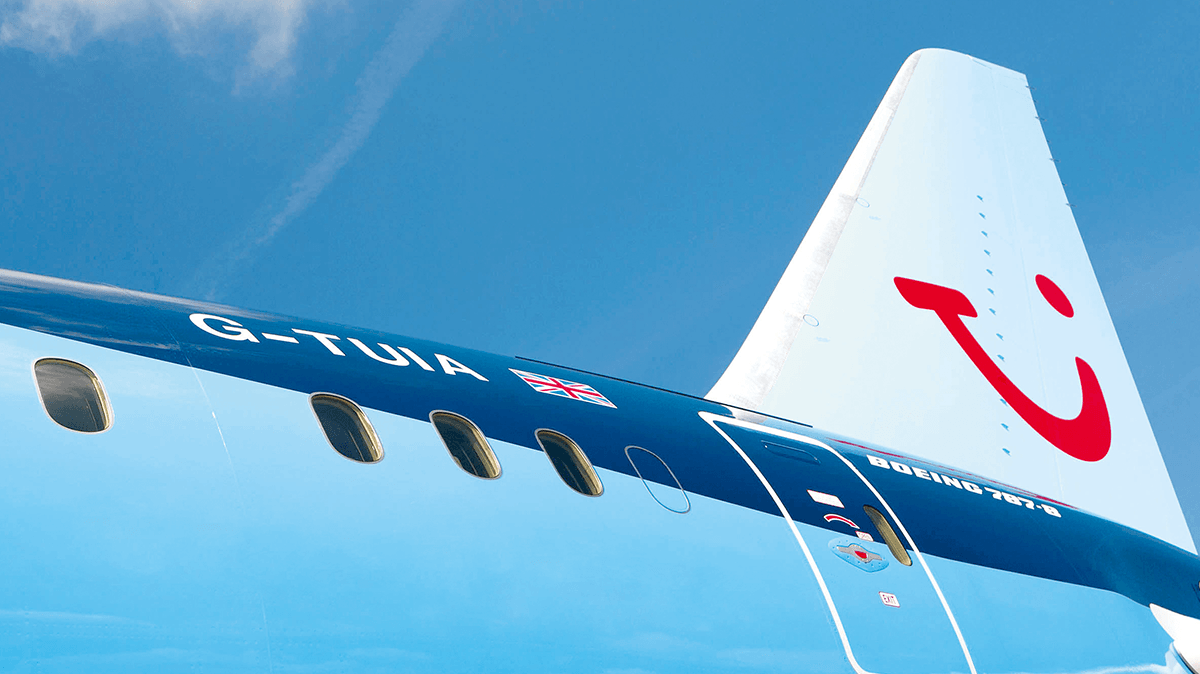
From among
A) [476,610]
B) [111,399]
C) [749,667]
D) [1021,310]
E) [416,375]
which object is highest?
A: [1021,310]

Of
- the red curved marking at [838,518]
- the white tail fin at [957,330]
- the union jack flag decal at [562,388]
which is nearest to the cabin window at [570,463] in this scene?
the union jack flag decal at [562,388]

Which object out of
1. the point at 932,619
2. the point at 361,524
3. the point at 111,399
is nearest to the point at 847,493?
the point at 932,619

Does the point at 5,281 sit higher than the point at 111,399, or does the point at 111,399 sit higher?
the point at 5,281

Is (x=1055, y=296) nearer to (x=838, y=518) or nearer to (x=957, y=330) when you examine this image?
(x=957, y=330)

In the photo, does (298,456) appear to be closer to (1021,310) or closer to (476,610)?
(476,610)

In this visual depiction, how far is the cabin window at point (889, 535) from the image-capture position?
7211mm

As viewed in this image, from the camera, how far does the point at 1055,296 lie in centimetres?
1395

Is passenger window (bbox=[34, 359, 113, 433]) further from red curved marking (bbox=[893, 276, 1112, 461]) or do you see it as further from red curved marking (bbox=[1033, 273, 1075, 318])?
red curved marking (bbox=[1033, 273, 1075, 318])

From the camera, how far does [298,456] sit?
188 inches

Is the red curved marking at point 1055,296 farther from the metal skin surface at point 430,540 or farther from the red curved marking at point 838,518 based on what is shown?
the red curved marking at point 838,518

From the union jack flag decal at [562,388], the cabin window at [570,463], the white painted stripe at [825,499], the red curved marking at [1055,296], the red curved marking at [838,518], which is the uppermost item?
the red curved marking at [1055,296]

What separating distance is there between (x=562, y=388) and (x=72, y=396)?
3.80 m

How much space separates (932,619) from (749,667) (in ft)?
6.23

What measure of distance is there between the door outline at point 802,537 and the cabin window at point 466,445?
225cm
